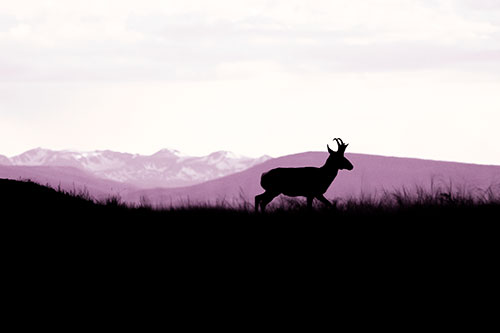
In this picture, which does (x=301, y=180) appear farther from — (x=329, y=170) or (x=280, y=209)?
(x=280, y=209)

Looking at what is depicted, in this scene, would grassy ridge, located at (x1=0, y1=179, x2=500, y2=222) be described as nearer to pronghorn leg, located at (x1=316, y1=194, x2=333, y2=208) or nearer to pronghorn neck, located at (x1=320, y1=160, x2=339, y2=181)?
pronghorn leg, located at (x1=316, y1=194, x2=333, y2=208)

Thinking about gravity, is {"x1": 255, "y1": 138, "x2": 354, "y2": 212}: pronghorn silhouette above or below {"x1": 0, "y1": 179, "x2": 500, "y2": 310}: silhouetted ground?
above

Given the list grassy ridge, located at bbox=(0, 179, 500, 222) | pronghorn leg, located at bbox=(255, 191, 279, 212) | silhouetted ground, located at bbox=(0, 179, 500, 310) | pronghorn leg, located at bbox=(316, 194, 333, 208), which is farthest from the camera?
pronghorn leg, located at bbox=(255, 191, 279, 212)

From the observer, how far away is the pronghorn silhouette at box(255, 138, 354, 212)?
36.4 ft

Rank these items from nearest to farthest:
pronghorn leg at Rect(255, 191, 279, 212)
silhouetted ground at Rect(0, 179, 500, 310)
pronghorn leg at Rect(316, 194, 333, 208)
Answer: silhouetted ground at Rect(0, 179, 500, 310) → pronghorn leg at Rect(316, 194, 333, 208) → pronghorn leg at Rect(255, 191, 279, 212)

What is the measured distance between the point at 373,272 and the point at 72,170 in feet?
367

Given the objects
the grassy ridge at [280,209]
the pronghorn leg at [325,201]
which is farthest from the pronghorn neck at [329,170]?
the pronghorn leg at [325,201]

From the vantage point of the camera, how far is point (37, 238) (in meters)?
9.53

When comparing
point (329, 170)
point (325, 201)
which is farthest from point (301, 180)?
point (325, 201)

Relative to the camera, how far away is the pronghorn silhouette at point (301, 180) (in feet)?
36.4

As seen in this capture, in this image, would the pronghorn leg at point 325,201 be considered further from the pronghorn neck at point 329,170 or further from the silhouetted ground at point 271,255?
the pronghorn neck at point 329,170

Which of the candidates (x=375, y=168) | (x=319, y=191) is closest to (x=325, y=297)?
(x=319, y=191)

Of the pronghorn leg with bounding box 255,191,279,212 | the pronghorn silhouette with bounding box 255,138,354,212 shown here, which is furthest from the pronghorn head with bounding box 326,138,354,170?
the pronghorn leg with bounding box 255,191,279,212

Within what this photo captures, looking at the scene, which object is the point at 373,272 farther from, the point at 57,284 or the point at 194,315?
the point at 57,284
